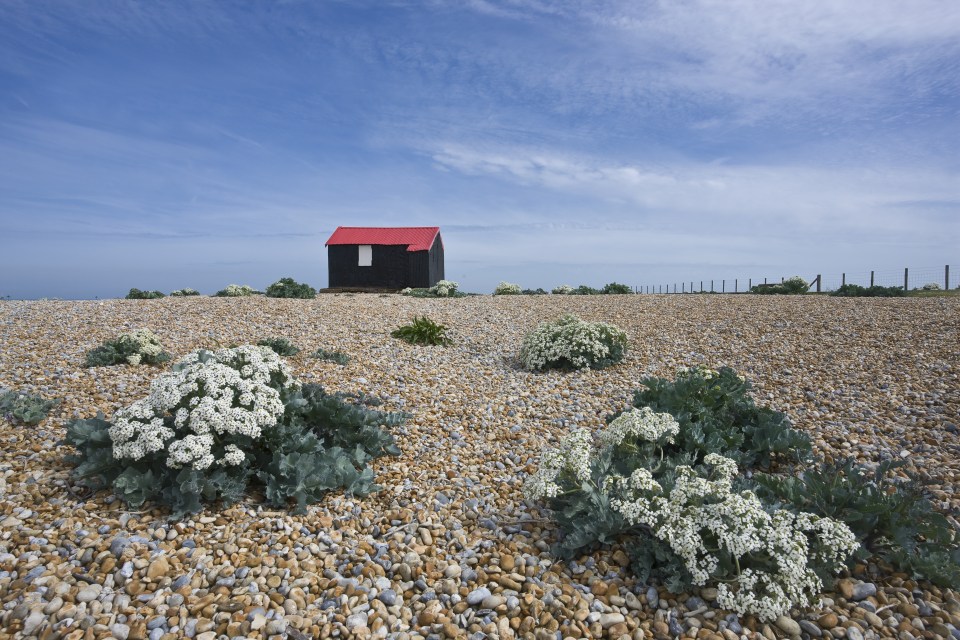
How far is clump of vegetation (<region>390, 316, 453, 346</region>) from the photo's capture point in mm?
10117

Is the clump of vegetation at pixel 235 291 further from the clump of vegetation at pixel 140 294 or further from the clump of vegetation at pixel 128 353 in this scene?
the clump of vegetation at pixel 128 353

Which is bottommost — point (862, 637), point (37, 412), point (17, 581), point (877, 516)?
point (862, 637)

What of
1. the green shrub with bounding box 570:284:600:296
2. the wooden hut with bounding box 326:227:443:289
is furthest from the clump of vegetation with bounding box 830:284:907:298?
the wooden hut with bounding box 326:227:443:289

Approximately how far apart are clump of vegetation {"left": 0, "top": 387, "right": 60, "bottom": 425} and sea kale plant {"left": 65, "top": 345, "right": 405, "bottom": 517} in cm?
97

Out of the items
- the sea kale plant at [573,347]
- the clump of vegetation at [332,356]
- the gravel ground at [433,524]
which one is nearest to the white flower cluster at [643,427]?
the gravel ground at [433,524]

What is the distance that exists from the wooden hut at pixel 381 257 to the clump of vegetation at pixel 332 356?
20.3 metres

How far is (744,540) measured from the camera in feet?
10.6

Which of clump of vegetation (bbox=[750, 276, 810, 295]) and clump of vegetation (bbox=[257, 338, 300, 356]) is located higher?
clump of vegetation (bbox=[750, 276, 810, 295])

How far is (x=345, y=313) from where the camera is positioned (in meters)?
→ 12.7

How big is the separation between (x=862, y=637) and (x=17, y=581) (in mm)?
5020

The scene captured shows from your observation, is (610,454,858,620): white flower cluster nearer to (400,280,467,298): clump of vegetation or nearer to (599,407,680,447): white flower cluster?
(599,407,680,447): white flower cluster

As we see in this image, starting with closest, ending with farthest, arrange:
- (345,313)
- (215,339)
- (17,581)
→ 1. (17,581)
2. (215,339)
3. (345,313)

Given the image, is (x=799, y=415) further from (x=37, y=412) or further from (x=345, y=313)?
(x=345, y=313)

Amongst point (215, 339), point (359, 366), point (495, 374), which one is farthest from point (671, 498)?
point (215, 339)
